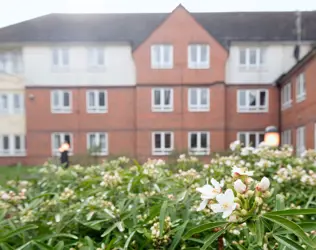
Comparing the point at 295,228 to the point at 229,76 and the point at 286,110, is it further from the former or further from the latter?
the point at 286,110

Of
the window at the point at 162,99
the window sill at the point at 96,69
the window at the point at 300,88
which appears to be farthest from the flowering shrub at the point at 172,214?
the window at the point at 300,88

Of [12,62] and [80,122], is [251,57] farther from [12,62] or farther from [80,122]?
[12,62]

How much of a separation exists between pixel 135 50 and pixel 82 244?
1.98 metres

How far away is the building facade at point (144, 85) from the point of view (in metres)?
1.77

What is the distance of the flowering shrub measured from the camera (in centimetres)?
21

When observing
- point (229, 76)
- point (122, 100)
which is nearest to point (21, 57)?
point (122, 100)

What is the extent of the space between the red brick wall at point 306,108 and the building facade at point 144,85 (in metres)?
0.04

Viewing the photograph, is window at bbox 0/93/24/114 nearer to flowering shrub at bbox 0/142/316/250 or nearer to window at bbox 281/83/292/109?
flowering shrub at bbox 0/142/316/250

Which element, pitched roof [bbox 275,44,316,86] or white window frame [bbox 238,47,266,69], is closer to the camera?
white window frame [bbox 238,47,266,69]

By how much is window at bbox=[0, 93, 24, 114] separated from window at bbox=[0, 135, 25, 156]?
0.17 m

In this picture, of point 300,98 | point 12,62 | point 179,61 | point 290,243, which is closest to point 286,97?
point 300,98

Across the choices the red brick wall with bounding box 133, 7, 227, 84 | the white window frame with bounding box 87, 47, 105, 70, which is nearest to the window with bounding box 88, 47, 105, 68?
the white window frame with bounding box 87, 47, 105, 70

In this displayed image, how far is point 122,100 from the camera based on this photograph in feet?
7.36

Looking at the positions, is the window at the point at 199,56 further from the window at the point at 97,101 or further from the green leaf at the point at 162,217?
the green leaf at the point at 162,217
